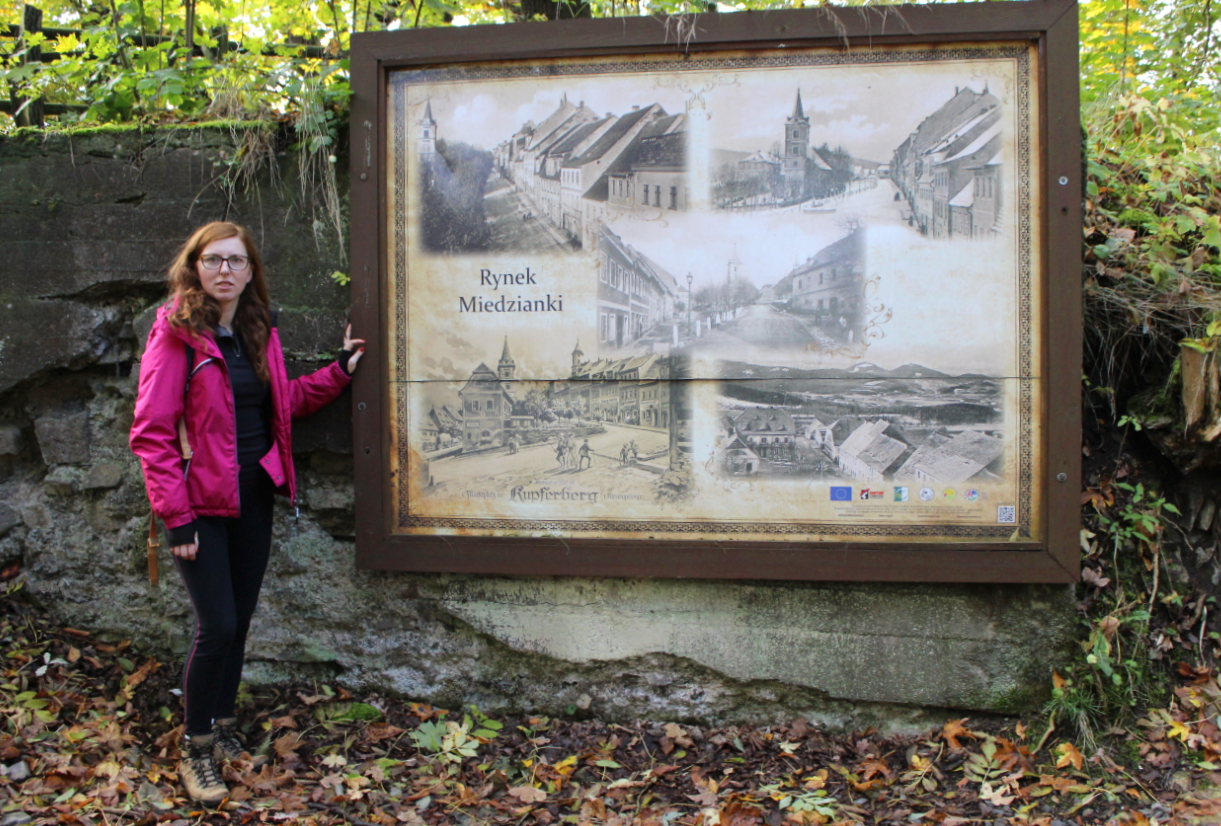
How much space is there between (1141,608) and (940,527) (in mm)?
913

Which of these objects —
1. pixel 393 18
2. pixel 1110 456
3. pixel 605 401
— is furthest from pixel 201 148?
pixel 1110 456

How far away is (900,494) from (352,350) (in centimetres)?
222

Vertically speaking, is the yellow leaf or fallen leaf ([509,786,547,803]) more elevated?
the yellow leaf

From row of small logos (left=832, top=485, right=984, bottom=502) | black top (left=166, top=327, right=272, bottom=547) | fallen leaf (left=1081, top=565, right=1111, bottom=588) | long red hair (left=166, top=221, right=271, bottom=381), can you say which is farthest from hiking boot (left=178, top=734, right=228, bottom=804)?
fallen leaf (left=1081, top=565, right=1111, bottom=588)

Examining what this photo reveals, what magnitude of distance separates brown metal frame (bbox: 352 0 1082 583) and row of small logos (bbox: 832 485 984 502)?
0.18 m

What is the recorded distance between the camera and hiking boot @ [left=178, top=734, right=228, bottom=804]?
8.52ft

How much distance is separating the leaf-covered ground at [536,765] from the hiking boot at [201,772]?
0.06 m

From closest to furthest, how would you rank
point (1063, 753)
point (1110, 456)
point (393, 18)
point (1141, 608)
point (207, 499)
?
point (207, 499) < point (1063, 753) < point (1141, 608) < point (1110, 456) < point (393, 18)

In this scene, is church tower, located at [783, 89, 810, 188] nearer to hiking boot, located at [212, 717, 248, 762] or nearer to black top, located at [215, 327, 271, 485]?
black top, located at [215, 327, 271, 485]

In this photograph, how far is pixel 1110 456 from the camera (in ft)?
10.6

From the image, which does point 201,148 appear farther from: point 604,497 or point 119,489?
point 604,497

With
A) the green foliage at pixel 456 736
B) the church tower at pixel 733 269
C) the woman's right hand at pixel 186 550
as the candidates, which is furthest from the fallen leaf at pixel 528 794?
the church tower at pixel 733 269

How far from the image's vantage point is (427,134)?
121 inches

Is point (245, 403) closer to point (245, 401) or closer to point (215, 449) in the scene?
point (245, 401)
